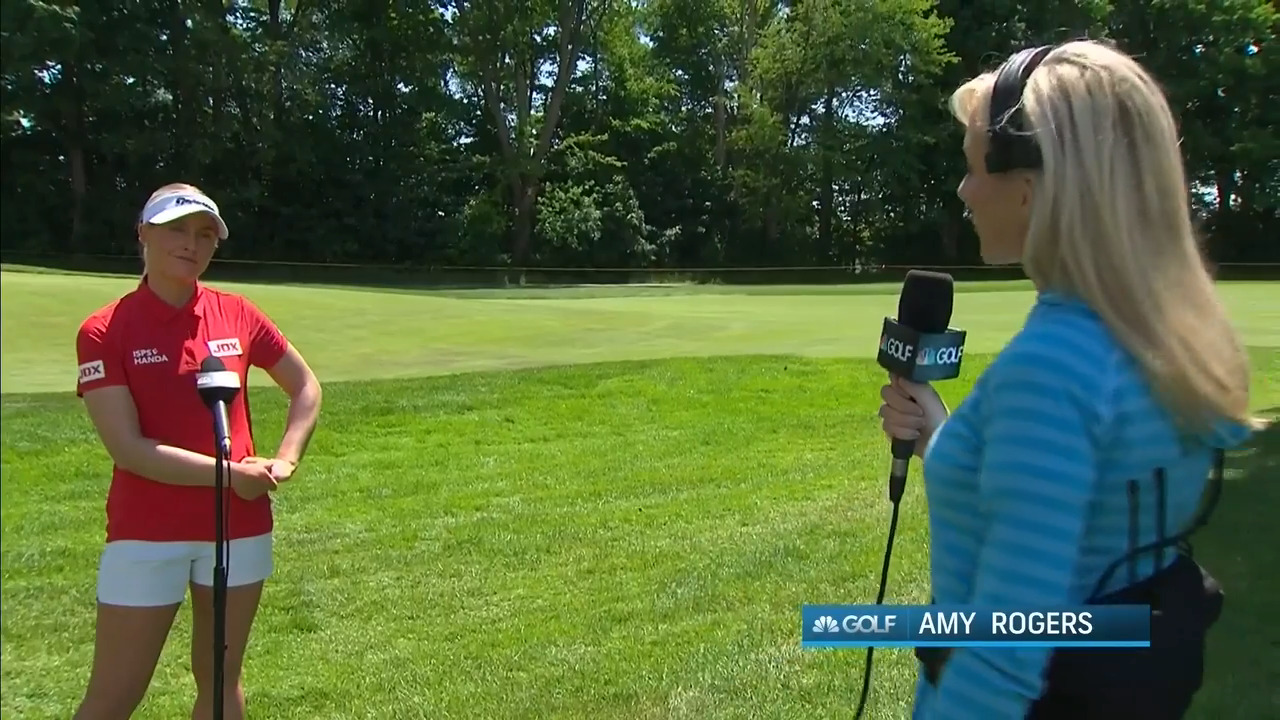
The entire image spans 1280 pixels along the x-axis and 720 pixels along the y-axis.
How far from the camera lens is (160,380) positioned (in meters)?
2.13

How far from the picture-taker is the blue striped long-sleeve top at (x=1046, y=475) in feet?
3.62

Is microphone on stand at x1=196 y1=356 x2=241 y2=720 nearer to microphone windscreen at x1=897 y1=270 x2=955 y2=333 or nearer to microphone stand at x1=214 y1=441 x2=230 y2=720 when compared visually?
microphone stand at x1=214 y1=441 x2=230 y2=720

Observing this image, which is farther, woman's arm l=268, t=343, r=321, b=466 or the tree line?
the tree line

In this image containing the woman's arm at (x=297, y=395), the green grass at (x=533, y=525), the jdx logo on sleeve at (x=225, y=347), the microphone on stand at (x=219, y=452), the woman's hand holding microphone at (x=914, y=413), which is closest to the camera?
the woman's hand holding microphone at (x=914, y=413)

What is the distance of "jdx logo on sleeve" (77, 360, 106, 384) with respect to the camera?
209 centimetres

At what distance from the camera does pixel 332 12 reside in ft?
26.4

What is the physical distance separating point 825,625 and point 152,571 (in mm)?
1386

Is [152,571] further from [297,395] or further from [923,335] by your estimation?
[923,335]

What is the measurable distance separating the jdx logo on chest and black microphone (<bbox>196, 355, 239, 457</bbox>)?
21cm

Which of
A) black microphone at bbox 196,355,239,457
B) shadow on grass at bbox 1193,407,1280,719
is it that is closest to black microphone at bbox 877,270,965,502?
black microphone at bbox 196,355,239,457

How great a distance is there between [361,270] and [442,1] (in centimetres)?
246

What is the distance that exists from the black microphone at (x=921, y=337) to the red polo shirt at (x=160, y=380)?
1366mm

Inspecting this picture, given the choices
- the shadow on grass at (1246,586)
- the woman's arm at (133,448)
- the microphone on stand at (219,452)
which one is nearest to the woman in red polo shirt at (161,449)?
the woman's arm at (133,448)

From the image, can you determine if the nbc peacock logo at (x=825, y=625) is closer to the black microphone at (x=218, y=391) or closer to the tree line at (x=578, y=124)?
the black microphone at (x=218, y=391)
